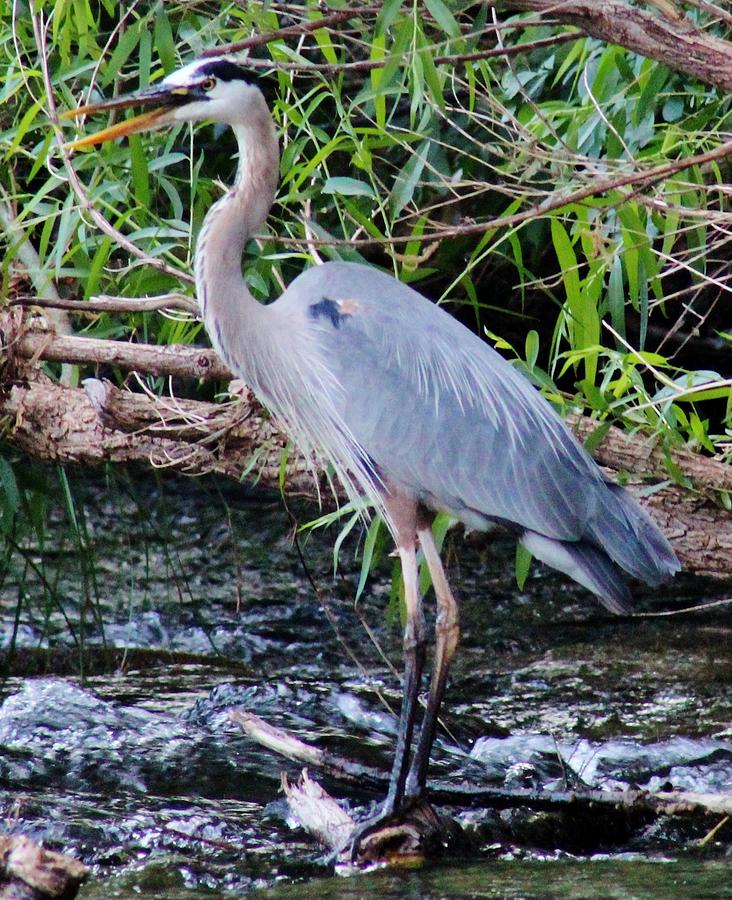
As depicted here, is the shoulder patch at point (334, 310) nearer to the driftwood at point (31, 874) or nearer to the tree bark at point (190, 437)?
the tree bark at point (190, 437)

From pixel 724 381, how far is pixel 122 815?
170cm

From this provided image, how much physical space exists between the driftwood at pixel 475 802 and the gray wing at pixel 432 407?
63 centimetres

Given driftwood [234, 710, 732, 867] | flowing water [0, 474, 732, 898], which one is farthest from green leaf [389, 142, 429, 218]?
driftwood [234, 710, 732, 867]

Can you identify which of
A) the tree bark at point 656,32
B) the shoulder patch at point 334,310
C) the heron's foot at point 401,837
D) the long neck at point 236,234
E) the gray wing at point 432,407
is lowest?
the heron's foot at point 401,837

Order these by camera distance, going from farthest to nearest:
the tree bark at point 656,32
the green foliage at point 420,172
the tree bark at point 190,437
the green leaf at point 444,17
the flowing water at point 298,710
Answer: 1. the tree bark at point 190,437
2. the green foliage at point 420,172
3. the flowing water at point 298,710
4. the green leaf at point 444,17
5. the tree bark at point 656,32

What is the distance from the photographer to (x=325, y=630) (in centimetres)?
485

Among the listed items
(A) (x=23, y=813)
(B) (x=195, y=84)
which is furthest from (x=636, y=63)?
(A) (x=23, y=813)

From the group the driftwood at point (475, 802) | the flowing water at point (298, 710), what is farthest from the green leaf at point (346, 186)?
the driftwood at point (475, 802)

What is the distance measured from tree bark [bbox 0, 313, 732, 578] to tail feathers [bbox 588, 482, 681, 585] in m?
0.26

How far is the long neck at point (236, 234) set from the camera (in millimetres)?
3084

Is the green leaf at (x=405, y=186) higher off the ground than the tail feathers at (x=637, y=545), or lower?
higher

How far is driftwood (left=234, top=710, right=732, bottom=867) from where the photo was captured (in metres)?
2.76

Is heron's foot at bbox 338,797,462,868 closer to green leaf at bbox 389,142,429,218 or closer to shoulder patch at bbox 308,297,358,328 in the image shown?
shoulder patch at bbox 308,297,358,328

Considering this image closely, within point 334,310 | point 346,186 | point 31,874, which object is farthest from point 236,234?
point 31,874
